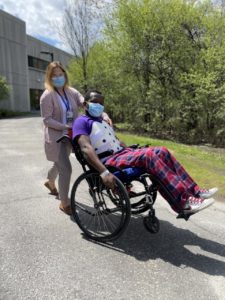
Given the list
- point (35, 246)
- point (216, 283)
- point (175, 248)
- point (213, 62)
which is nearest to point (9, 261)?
point (35, 246)

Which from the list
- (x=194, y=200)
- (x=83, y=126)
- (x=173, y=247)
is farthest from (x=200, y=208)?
(x=83, y=126)

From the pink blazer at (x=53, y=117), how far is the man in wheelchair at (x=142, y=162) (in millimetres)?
602

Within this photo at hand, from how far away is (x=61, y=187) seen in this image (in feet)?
13.3

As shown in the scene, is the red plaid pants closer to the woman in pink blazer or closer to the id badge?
the woman in pink blazer

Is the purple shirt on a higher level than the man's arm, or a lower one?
higher

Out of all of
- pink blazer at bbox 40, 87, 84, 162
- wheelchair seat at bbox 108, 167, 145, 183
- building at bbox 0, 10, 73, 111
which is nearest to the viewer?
wheelchair seat at bbox 108, 167, 145, 183

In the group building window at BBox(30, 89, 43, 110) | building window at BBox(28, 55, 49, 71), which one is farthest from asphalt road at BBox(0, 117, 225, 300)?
building window at BBox(28, 55, 49, 71)

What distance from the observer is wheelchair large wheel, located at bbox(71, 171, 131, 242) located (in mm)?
3119

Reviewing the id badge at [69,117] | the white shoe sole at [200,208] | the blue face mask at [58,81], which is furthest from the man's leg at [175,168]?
the blue face mask at [58,81]

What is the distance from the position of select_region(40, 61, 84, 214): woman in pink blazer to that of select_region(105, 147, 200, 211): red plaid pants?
93 cm

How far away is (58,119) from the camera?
4.11 m

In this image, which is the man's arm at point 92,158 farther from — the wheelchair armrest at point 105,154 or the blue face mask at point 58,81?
the blue face mask at point 58,81

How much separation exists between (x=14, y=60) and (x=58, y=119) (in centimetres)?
3619

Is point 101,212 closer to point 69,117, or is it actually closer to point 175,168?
point 175,168
